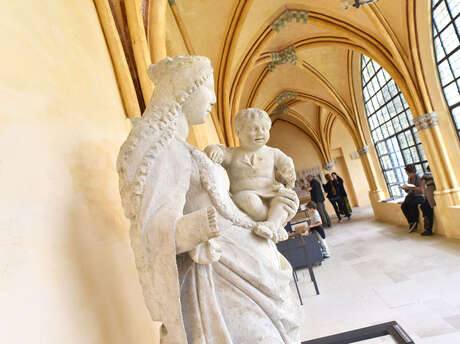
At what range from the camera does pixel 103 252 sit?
162cm

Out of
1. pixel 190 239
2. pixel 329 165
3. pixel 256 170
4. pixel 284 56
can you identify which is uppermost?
pixel 284 56

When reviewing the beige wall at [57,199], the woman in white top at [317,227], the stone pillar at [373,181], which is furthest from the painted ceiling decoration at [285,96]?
the beige wall at [57,199]

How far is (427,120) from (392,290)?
412 centimetres

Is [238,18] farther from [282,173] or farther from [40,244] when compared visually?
[40,244]

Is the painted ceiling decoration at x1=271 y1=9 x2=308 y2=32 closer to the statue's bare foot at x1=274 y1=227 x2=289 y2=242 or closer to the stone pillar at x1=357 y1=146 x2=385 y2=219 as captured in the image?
the stone pillar at x1=357 y1=146 x2=385 y2=219

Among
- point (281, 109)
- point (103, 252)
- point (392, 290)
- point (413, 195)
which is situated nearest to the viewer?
point (103, 252)

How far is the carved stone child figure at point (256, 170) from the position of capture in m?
1.53

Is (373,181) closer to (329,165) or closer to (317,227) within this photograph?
(317,227)

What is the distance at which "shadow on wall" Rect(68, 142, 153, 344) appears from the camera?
55.7 inches

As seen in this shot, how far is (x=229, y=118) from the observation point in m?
8.82

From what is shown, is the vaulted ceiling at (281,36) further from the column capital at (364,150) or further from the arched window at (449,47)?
the column capital at (364,150)

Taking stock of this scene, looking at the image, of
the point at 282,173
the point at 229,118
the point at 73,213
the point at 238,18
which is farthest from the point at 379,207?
the point at 73,213

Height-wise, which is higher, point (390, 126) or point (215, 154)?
point (390, 126)

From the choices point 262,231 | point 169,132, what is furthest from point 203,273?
point 169,132
